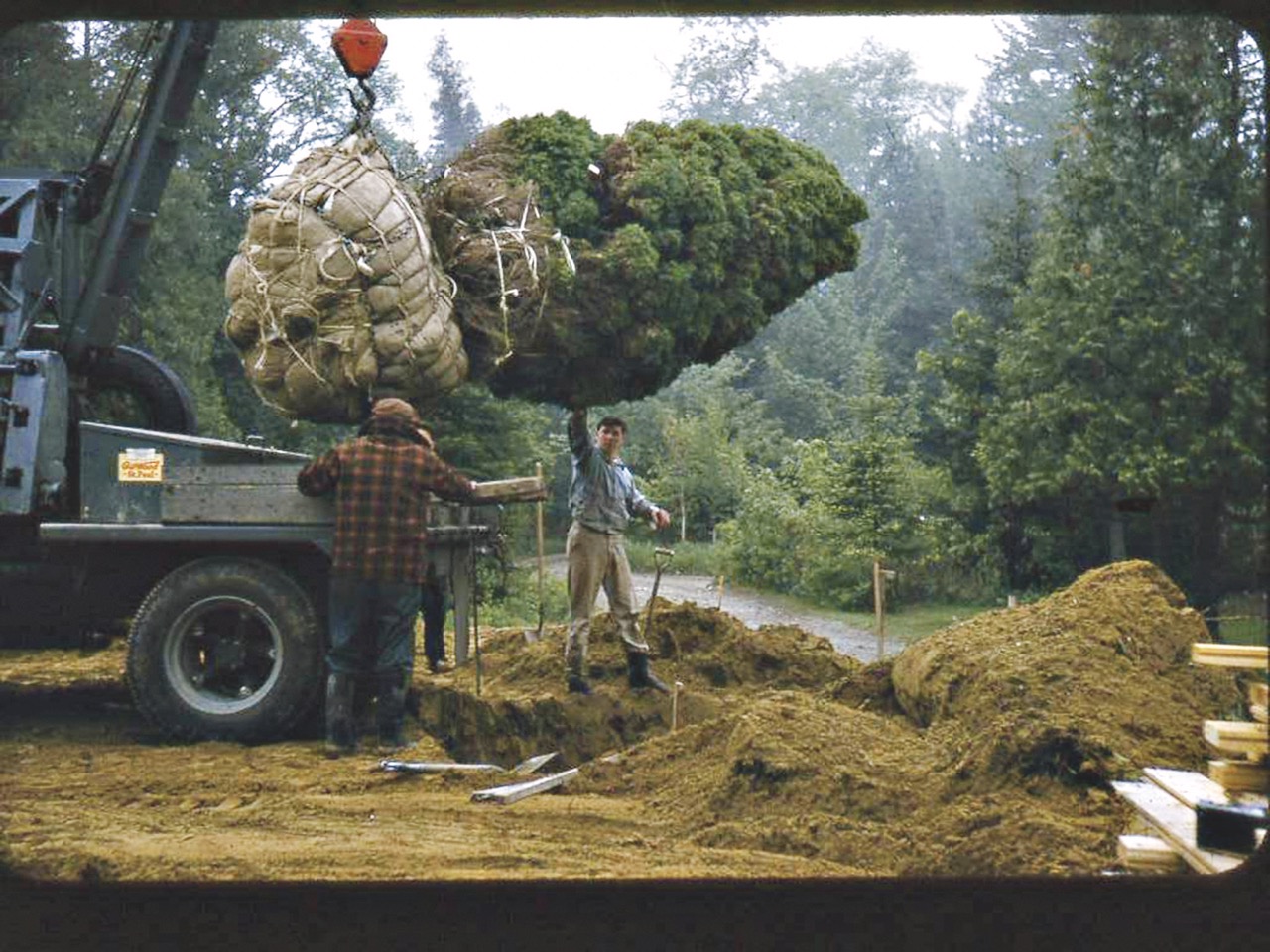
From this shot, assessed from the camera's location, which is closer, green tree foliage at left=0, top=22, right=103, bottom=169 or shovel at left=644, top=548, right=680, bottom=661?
green tree foliage at left=0, top=22, right=103, bottom=169

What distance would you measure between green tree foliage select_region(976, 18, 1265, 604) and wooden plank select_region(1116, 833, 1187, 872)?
1.21 meters

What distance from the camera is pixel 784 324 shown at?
9.55 metres

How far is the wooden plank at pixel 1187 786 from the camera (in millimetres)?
5098

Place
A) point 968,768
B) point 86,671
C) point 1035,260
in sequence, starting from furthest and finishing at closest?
1. point 86,671
2. point 1035,260
3. point 968,768

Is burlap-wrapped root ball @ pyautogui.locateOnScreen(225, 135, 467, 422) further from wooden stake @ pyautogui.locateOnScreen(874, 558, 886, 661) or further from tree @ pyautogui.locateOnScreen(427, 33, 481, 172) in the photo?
wooden stake @ pyautogui.locateOnScreen(874, 558, 886, 661)

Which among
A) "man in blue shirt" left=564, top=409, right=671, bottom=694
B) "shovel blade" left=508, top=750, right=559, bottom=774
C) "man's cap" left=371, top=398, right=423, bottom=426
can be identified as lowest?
"shovel blade" left=508, top=750, right=559, bottom=774

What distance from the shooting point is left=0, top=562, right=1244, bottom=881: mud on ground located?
5.90 metres

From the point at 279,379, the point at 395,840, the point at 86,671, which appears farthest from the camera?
the point at 86,671

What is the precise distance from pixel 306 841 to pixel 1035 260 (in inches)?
162

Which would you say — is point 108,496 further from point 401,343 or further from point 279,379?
point 401,343

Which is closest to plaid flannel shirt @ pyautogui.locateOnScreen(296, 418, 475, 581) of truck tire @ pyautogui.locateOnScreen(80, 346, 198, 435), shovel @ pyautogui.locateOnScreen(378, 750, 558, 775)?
shovel @ pyautogui.locateOnScreen(378, 750, 558, 775)

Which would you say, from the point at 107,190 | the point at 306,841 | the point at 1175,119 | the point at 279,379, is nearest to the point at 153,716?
the point at 279,379

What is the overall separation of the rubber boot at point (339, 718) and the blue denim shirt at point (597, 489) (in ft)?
6.86

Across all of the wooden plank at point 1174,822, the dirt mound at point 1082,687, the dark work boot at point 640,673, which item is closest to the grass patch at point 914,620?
the dirt mound at point 1082,687
